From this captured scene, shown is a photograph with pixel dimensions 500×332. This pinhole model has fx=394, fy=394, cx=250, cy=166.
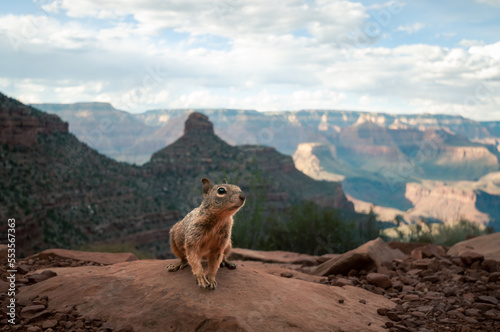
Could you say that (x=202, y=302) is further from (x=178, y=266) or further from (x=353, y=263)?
(x=353, y=263)

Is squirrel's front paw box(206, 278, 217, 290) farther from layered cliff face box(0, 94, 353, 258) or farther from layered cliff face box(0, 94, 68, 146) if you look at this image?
layered cliff face box(0, 94, 68, 146)

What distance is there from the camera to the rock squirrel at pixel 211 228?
22.8 ft

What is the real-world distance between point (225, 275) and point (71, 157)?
56.1 m

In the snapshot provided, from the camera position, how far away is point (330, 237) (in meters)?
28.1

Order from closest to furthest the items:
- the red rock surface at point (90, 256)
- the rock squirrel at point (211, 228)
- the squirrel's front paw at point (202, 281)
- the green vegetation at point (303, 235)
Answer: the rock squirrel at point (211, 228) < the squirrel's front paw at point (202, 281) < the red rock surface at point (90, 256) < the green vegetation at point (303, 235)

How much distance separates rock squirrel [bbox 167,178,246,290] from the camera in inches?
274

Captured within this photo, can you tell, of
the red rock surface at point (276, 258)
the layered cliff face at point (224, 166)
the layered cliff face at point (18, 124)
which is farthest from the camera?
the layered cliff face at point (224, 166)

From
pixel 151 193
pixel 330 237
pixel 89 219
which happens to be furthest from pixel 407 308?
pixel 151 193

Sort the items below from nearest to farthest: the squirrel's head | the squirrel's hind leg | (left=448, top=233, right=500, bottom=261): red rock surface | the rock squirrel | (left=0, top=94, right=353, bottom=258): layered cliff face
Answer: the squirrel's head → the rock squirrel → the squirrel's hind leg → (left=448, top=233, right=500, bottom=261): red rock surface → (left=0, top=94, right=353, bottom=258): layered cliff face

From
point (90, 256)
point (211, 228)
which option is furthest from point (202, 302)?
point (90, 256)

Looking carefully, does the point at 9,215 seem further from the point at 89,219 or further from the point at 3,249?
the point at 3,249

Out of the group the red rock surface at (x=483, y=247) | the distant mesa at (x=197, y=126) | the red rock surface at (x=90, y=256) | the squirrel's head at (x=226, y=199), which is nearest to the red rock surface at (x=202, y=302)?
the squirrel's head at (x=226, y=199)

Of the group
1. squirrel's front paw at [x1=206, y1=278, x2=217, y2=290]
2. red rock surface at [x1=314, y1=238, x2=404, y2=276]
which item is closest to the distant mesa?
red rock surface at [x1=314, y1=238, x2=404, y2=276]

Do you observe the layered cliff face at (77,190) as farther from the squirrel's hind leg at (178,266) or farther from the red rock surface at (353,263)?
the squirrel's hind leg at (178,266)
